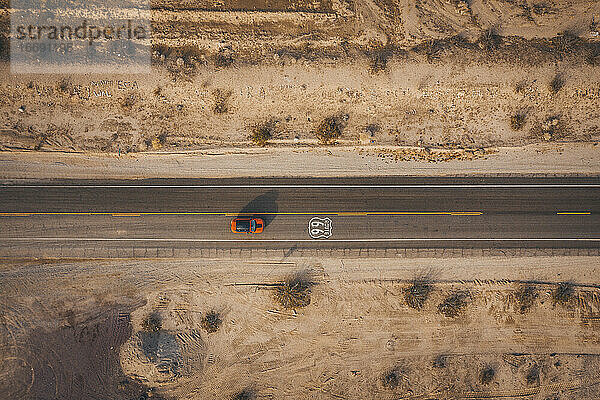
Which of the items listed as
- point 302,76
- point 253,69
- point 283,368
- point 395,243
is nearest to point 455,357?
point 395,243

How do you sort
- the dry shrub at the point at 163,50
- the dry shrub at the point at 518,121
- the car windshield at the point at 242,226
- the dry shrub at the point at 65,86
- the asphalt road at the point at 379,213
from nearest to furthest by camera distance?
the dry shrub at the point at 65,86 → the dry shrub at the point at 163,50 → the car windshield at the point at 242,226 → the dry shrub at the point at 518,121 → the asphalt road at the point at 379,213

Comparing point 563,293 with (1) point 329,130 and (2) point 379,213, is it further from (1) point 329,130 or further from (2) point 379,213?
(1) point 329,130

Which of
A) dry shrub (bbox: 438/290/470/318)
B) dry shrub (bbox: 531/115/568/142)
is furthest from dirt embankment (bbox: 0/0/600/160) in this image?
dry shrub (bbox: 438/290/470/318)

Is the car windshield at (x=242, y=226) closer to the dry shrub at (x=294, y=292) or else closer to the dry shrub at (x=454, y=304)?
the dry shrub at (x=294, y=292)

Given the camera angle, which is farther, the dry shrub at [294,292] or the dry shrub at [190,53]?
the dry shrub at [294,292]

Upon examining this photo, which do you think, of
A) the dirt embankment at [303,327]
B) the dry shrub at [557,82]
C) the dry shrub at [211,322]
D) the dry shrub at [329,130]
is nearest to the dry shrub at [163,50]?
the dry shrub at [329,130]

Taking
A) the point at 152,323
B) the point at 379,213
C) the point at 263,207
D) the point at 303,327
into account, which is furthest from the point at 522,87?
the point at 152,323
